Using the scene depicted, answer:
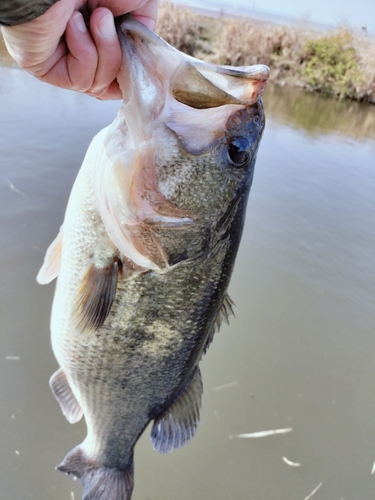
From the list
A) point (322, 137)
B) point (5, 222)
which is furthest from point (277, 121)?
point (5, 222)

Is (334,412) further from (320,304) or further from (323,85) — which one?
(323,85)

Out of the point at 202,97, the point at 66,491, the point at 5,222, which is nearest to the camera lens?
A: the point at 202,97

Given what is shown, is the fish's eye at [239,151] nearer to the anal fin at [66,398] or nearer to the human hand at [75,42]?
the human hand at [75,42]

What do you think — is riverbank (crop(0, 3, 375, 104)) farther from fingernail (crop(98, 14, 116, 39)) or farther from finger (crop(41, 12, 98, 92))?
fingernail (crop(98, 14, 116, 39))

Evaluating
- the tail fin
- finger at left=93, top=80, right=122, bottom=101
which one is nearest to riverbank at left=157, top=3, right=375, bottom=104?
finger at left=93, top=80, right=122, bottom=101

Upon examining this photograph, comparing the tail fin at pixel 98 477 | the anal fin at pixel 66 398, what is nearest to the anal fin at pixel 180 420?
the tail fin at pixel 98 477
